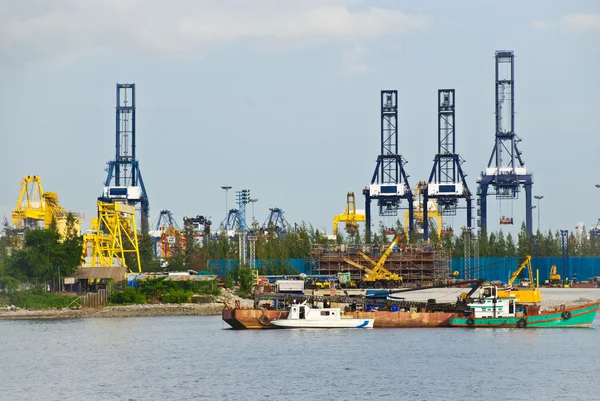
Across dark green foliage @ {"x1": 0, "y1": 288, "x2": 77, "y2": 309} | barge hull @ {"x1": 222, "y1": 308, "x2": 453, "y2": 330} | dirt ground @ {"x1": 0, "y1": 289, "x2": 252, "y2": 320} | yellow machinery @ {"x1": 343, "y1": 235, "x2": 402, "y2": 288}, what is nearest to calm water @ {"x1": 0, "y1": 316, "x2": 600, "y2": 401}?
barge hull @ {"x1": 222, "y1": 308, "x2": 453, "y2": 330}

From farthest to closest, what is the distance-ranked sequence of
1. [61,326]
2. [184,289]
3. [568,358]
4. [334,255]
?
[334,255]
[184,289]
[61,326]
[568,358]

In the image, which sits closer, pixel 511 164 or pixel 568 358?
pixel 568 358

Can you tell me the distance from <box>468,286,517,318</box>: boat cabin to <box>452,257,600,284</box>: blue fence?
7092cm

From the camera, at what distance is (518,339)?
95.5 meters

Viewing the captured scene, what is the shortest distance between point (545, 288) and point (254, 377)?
98938 millimetres

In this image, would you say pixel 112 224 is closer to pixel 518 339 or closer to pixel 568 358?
pixel 518 339

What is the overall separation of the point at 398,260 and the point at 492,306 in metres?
72.2

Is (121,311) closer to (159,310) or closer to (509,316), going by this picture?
(159,310)

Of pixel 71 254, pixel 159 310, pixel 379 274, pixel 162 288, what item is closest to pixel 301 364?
pixel 159 310

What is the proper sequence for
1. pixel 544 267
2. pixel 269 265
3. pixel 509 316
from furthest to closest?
pixel 269 265 → pixel 544 267 → pixel 509 316

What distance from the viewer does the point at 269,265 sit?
18512 centimetres

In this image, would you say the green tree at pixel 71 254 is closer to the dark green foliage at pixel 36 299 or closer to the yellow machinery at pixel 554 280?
the dark green foliage at pixel 36 299

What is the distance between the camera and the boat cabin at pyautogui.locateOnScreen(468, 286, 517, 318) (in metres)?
104

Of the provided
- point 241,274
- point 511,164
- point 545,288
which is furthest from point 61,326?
point 511,164
